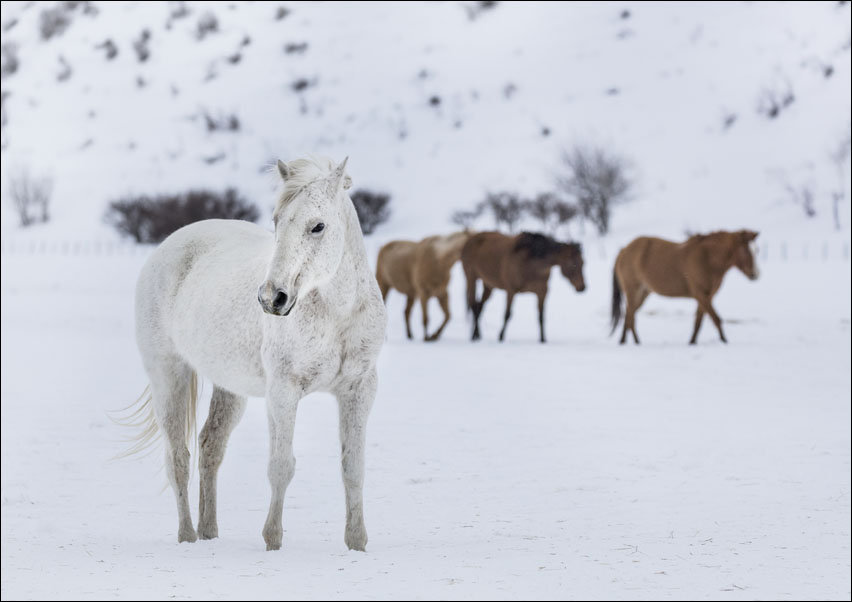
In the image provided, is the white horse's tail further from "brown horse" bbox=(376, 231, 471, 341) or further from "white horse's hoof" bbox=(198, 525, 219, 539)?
"brown horse" bbox=(376, 231, 471, 341)

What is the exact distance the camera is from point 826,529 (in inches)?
189

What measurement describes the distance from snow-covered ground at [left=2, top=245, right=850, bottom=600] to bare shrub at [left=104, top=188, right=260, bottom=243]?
1648 cm

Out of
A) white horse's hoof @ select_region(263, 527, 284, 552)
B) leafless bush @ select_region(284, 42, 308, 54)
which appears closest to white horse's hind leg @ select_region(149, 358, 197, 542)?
white horse's hoof @ select_region(263, 527, 284, 552)

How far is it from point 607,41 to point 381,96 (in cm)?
748

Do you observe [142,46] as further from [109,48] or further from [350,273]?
[350,273]

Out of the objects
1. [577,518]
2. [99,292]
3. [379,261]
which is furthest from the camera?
[99,292]

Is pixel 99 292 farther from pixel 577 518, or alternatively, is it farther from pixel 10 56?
pixel 10 56

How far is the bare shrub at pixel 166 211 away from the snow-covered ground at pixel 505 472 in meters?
16.5

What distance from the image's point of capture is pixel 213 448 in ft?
15.0

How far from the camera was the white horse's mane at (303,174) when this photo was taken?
12.2ft

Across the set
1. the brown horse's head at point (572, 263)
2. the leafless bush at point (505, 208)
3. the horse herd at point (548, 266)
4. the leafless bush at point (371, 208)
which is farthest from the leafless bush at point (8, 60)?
the brown horse's head at point (572, 263)

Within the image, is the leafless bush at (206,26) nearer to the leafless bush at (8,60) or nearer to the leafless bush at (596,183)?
the leafless bush at (8,60)

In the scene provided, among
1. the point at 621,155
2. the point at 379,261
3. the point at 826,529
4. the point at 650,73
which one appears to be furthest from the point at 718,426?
the point at 650,73

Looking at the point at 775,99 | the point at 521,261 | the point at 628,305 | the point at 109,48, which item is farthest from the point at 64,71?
the point at 628,305
